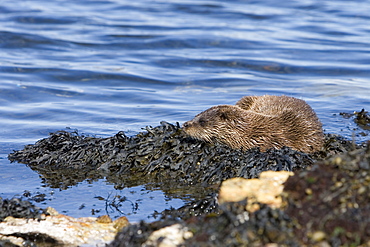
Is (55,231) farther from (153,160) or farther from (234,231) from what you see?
(153,160)

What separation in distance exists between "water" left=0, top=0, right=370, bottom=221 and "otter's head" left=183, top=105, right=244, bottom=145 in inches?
40.1

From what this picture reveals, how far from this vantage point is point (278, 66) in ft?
46.1

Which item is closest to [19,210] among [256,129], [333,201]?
[333,201]

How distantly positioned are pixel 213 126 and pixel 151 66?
7.77 metres

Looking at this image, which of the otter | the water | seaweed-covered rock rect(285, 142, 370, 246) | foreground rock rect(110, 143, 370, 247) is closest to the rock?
foreground rock rect(110, 143, 370, 247)

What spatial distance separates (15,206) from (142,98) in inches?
262

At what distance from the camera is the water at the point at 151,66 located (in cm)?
881

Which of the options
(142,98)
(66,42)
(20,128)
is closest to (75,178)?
(20,128)

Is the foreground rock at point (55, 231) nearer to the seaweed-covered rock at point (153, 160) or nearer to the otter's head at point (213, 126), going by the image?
the seaweed-covered rock at point (153, 160)

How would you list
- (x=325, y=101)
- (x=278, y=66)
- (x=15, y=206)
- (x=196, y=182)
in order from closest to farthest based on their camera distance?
(x=15, y=206)
(x=196, y=182)
(x=325, y=101)
(x=278, y=66)

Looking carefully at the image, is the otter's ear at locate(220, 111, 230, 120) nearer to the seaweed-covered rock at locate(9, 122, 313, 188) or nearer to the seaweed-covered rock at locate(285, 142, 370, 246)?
the seaweed-covered rock at locate(9, 122, 313, 188)

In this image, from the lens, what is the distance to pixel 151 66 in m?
14.1

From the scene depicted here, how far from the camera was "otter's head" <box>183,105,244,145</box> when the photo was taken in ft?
21.4

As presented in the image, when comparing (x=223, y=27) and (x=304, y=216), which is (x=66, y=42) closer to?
(x=223, y=27)
